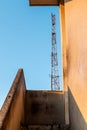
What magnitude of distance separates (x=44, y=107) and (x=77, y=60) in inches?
66.1

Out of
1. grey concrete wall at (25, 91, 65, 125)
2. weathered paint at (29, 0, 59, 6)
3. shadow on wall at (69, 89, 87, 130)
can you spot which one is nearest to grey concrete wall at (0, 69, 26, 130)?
shadow on wall at (69, 89, 87, 130)

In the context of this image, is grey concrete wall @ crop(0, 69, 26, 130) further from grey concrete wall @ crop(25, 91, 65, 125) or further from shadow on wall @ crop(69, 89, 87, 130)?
grey concrete wall @ crop(25, 91, 65, 125)

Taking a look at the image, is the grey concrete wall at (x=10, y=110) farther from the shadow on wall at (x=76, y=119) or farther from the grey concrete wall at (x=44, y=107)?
the grey concrete wall at (x=44, y=107)

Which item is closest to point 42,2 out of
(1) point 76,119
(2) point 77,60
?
(2) point 77,60

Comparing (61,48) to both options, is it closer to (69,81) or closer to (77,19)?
(69,81)

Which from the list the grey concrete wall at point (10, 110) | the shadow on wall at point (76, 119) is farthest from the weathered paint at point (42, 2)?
the shadow on wall at point (76, 119)

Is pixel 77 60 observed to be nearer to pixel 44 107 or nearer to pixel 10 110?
pixel 10 110

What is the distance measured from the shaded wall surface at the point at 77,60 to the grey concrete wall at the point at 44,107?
0.64 m

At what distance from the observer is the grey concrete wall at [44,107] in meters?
5.96

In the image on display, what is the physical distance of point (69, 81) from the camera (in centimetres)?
554

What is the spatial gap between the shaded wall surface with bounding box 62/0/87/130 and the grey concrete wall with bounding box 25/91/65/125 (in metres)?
0.64

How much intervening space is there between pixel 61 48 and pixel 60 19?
71 cm

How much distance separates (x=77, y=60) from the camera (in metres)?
4.75

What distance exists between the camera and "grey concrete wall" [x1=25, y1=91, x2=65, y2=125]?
19.6 ft
